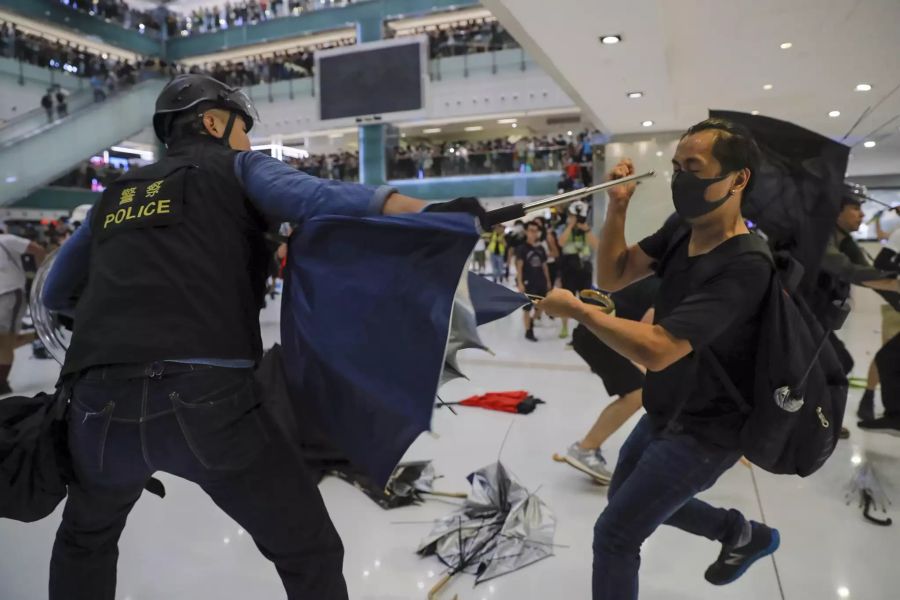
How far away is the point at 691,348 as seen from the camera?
1360mm

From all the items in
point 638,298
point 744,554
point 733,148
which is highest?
point 733,148

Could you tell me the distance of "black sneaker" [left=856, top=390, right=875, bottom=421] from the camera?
13.0ft

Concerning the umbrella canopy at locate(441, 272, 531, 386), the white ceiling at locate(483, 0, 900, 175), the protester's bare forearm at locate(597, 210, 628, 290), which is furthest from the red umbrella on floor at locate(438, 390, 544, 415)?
the umbrella canopy at locate(441, 272, 531, 386)

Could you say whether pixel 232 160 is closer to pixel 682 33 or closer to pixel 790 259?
pixel 790 259

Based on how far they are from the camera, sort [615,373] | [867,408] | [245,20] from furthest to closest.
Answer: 1. [245,20]
2. [867,408]
3. [615,373]

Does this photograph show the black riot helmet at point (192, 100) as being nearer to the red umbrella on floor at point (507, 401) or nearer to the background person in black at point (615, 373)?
the background person in black at point (615, 373)

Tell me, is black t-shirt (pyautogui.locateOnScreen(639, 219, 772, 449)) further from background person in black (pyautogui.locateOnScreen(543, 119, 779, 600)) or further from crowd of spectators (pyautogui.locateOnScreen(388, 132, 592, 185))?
crowd of spectators (pyautogui.locateOnScreen(388, 132, 592, 185))

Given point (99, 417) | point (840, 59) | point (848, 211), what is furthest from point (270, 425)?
point (840, 59)

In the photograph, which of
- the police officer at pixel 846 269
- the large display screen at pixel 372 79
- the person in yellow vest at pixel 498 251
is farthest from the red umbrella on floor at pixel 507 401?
the large display screen at pixel 372 79

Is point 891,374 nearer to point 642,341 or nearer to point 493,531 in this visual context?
point 493,531

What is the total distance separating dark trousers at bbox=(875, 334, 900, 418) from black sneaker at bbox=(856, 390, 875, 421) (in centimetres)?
64

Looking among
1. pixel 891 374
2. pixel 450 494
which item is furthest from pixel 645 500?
pixel 891 374

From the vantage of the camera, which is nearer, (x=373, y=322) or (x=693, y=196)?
(x=373, y=322)

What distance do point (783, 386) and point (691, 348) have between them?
27 centimetres
